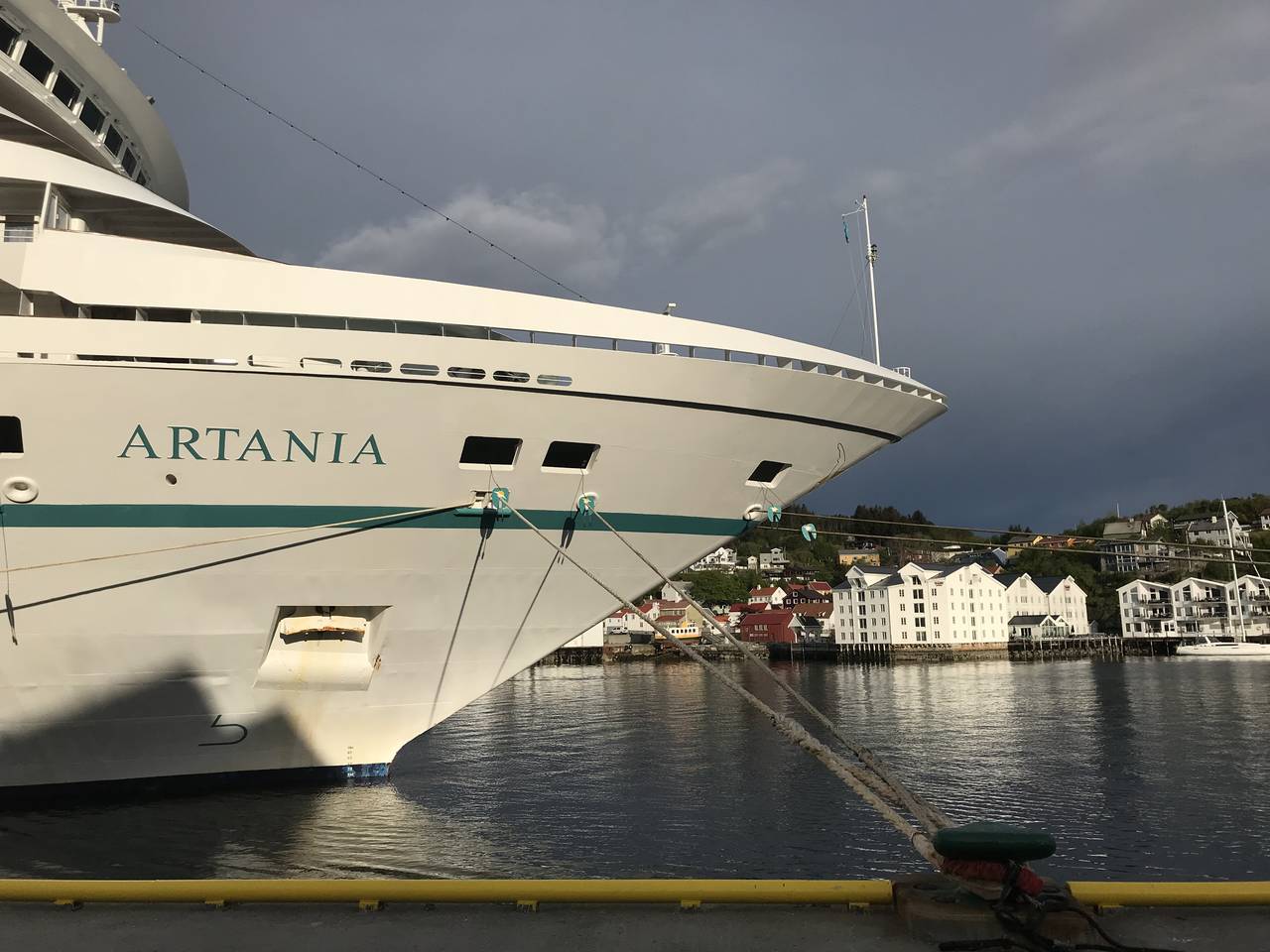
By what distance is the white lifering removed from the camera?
30.4ft

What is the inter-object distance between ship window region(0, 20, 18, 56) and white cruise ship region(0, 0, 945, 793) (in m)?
0.04

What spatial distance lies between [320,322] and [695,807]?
985cm

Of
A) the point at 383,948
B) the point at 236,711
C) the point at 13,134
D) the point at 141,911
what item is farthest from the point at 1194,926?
the point at 13,134

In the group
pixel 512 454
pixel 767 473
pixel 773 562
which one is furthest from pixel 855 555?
pixel 512 454

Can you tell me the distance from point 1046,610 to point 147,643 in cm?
9254

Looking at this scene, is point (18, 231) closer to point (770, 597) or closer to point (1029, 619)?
point (1029, 619)

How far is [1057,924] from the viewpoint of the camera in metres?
4.21

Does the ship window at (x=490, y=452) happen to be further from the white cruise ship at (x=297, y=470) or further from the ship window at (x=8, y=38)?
the ship window at (x=8, y=38)

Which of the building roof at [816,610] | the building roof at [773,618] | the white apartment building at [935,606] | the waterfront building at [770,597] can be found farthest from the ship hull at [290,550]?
the waterfront building at [770,597]

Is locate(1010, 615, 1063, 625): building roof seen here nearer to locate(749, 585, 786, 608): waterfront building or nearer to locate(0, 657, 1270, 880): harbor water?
locate(749, 585, 786, 608): waterfront building

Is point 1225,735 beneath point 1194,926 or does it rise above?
beneath

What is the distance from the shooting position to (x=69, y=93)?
42.2ft

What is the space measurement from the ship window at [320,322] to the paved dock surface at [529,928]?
20.0 feet

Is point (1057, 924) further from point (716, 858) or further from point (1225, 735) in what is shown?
point (1225, 735)
